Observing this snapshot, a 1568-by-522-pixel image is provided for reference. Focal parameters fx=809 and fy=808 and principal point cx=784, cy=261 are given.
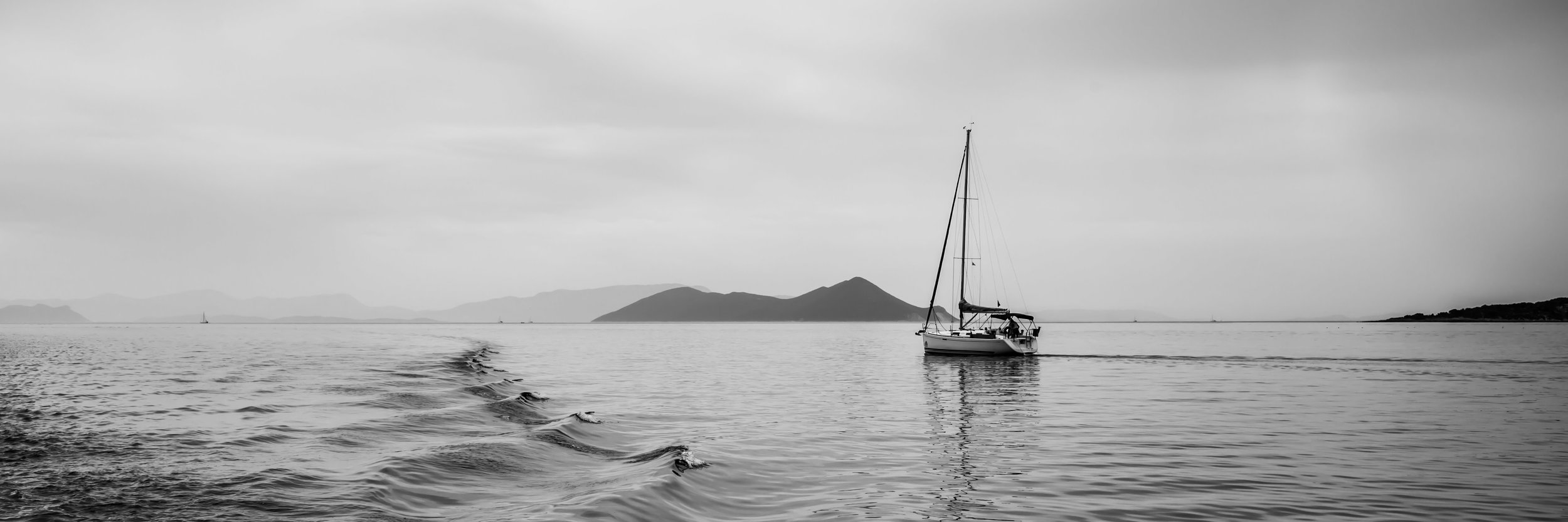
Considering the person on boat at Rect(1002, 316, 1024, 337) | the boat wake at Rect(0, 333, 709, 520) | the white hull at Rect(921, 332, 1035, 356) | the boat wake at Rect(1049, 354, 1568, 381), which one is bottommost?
the boat wake at Rect(0, 333, 709, 520)

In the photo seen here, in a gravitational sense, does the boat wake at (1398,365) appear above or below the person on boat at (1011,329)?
below

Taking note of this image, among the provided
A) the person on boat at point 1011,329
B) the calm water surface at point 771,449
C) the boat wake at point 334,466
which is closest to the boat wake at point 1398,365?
the person on boat at point 1011,329

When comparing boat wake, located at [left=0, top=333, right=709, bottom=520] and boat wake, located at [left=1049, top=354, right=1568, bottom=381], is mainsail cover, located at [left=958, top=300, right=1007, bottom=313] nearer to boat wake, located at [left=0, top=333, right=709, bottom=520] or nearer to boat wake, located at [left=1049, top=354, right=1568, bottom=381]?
boat wake, located at [left=1049, top=354, right=1568, bottom=381]

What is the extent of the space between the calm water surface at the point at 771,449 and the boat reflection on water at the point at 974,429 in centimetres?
11

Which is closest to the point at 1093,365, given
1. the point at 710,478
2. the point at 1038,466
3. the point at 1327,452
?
the point at 1327,452

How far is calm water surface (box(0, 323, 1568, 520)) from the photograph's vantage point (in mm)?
11930

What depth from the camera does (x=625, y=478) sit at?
14.0 metres

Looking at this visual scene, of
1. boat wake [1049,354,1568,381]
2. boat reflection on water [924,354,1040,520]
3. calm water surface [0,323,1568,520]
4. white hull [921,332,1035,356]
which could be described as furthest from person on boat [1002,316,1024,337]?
calm water surface [0,323,1568,520]

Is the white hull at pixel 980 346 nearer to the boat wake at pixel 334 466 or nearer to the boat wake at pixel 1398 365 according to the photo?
the boat wake at pixel 1398 365

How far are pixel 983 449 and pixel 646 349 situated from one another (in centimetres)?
7388

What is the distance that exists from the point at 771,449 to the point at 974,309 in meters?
49.2

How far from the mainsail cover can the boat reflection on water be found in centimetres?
1632

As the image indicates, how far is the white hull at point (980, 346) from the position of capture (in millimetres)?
60500

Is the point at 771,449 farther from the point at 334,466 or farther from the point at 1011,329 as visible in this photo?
the point at 1011,329
